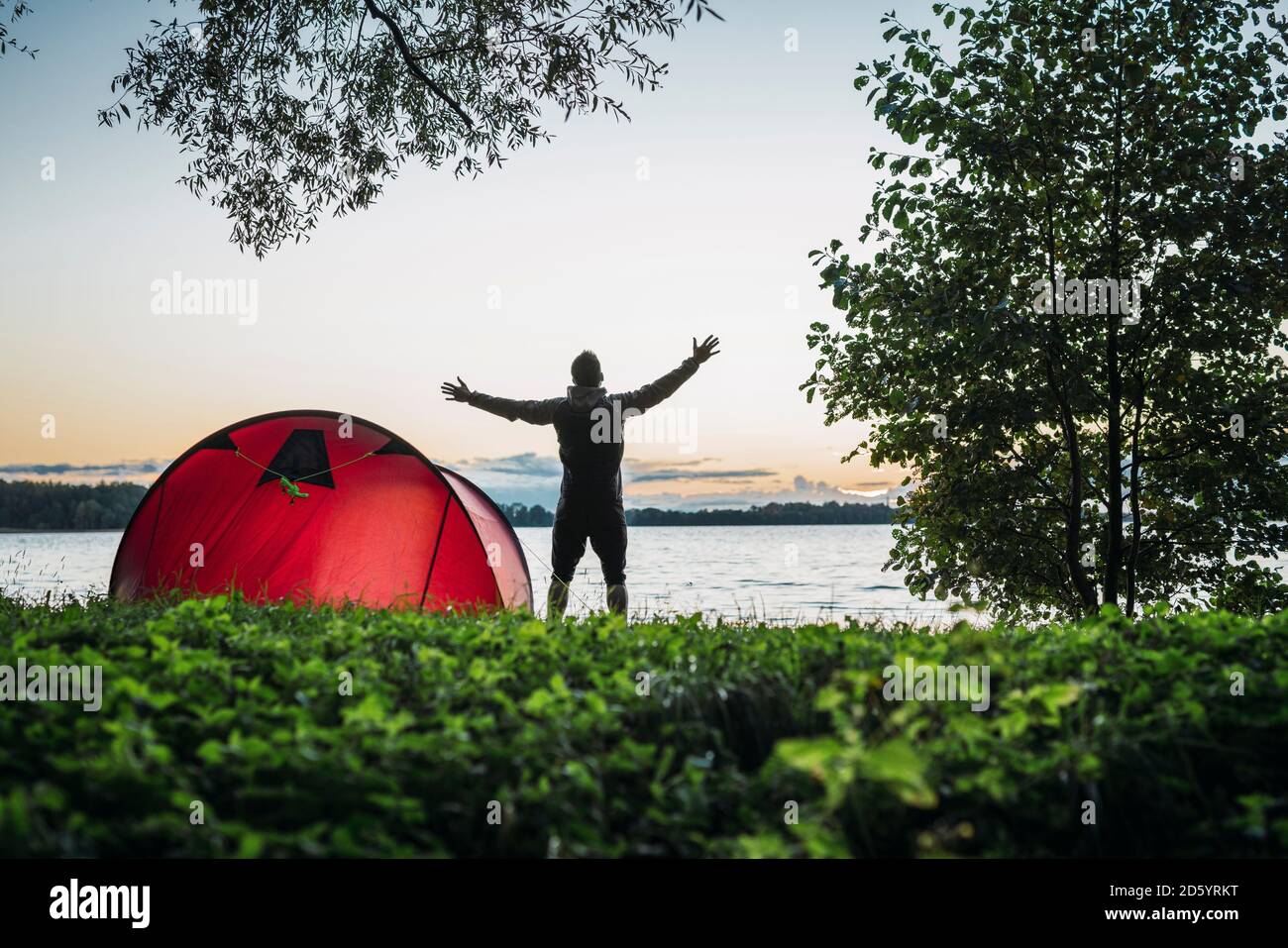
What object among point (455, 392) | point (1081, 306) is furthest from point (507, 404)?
point (1081, 306)

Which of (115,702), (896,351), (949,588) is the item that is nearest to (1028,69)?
(896,351)

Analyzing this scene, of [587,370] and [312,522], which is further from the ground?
[587,370]

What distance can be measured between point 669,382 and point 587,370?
864mm

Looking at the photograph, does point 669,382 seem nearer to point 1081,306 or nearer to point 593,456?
point 593,456

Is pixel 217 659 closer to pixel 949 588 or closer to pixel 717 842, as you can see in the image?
pixel 717 842

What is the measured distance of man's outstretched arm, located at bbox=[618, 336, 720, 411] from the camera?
8648 millimetres

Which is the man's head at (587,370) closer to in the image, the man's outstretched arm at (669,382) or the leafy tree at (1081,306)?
the man's outstretched arm at (669,382)

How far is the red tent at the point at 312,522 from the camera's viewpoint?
902 cm

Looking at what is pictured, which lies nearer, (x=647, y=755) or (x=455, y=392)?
(x=647, y=755)

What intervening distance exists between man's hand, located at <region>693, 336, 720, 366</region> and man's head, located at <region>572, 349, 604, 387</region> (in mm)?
995

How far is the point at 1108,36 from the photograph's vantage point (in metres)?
8.91

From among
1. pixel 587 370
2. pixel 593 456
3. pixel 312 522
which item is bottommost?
pixel 312 522

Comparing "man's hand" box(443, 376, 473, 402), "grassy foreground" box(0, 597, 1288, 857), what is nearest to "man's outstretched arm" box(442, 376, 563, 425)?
"man's hand" box(443, 376, 473, 402)

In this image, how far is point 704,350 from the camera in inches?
343
